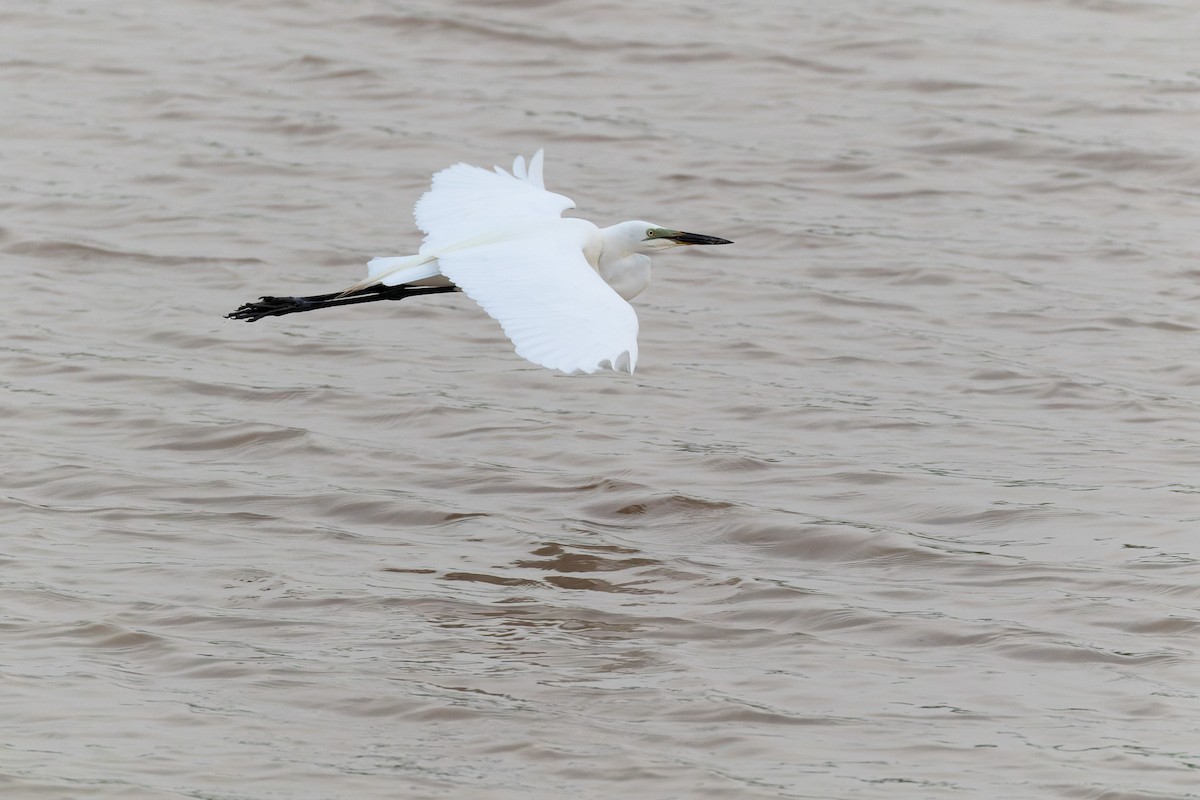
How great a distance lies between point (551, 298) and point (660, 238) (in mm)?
1487

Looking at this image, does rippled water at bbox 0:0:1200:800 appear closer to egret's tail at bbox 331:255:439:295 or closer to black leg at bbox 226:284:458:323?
black leg at bbox 226:284:458:323

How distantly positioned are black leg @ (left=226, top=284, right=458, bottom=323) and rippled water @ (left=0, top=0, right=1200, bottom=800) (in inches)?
20.5

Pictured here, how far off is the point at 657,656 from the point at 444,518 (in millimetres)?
1419

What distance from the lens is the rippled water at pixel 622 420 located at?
15.7 ft

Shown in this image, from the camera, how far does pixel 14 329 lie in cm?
811

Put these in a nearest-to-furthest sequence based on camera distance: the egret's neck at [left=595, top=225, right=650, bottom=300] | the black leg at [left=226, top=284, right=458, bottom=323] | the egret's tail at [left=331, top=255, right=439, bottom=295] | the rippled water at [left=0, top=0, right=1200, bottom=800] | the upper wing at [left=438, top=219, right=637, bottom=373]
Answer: the rippled water at [left=0, top=0, right=1200, bottom=800] < the upper wing at [left=438, top=219, right=637, bottom=373] < the egret's tail at [left=331, top=255, right=439, bottom=295] < the black leg at [left=226, top=284, right=458, bottom=323] < the egret's neck at [left=595, top=225, right=650, bottom=300]

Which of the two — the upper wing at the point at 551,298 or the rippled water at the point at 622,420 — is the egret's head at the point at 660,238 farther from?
the rippled water at the point at 622,420

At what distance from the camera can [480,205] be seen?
23.1ft

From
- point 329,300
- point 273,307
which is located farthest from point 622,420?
point 273,307

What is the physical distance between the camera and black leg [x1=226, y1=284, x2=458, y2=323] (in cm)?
662

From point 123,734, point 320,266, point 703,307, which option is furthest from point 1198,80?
point 123,734

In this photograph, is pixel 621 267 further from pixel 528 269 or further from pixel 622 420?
pixel 528 269

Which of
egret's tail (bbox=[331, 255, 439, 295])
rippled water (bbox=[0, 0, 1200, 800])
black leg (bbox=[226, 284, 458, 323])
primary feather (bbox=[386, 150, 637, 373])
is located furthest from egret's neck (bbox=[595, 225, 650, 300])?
egret's tail (bbox=[331, 255, 439, 295])

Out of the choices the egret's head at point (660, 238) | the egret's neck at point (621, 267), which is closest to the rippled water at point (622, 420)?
the egret's neck at point (621, 267)
